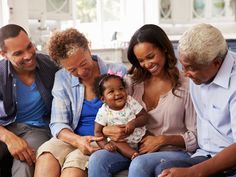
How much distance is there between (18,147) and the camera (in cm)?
185

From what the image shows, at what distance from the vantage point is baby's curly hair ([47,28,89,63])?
188 cm

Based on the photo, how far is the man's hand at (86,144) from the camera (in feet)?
5.76

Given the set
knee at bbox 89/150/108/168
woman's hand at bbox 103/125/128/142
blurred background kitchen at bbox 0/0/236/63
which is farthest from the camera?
blurred background kitchen at bbox 0/0/236/63

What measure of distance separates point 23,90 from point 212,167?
1.13m

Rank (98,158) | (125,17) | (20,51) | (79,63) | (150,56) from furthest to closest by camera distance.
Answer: (125,17) → (20,51) → (79,63) → (150,56) → (98,158)

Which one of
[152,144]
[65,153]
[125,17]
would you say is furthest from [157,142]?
Result: [125,17]

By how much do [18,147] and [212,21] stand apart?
3.39 metres

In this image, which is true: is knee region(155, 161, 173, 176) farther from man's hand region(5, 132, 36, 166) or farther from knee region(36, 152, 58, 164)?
man's hand region(5, 132, 36, 166)

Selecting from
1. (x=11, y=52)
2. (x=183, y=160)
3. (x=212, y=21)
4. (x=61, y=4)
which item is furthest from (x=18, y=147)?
(x=212, y=21)

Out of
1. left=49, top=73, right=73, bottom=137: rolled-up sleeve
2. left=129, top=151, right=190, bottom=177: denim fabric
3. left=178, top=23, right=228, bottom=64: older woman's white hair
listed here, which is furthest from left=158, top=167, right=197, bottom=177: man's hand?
left=49, top=73, right=73, bottom=137: rolled-up sleeve

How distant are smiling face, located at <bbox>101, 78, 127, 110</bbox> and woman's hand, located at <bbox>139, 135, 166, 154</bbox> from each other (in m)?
0.20

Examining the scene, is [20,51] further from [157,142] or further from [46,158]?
[157,142]

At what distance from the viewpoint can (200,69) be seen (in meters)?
1.47

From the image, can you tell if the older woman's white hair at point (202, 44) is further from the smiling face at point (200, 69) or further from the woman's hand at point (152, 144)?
the woman's hand at point (152, 144)
